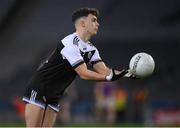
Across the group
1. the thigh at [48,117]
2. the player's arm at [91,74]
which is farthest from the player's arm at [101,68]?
the thigh at [48,117]

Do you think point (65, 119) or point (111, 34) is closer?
point (65, 119)

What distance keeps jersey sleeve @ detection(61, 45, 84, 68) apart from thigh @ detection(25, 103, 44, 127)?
2.33ft

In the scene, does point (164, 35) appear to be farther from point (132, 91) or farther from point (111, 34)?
point (132, 91)

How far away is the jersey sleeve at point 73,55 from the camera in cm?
917

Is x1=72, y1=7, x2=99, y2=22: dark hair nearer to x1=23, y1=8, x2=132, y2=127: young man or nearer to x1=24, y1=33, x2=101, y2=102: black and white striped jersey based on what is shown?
x1=23, y1=8, x2=132, y2=127: young man

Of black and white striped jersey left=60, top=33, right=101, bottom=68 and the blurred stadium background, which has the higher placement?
black and white striped jersey left=60, top=33, right=101, bottom=68

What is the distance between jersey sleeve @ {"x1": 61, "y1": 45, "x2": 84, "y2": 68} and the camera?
9172 millimetres

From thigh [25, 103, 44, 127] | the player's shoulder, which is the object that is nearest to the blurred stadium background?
thigh [25, 103, 44, 127]

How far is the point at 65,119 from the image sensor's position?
2019 cm

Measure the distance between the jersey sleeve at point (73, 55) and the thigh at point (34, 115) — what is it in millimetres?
711

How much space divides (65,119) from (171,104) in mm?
4404

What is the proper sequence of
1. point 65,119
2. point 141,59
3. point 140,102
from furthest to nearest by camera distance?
point 140,102
point 65,119
point 141,59

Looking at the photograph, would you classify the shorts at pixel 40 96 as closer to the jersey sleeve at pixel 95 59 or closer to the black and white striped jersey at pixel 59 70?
the black and white striped jersey at pixel 59 70

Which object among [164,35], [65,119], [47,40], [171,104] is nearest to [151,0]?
[164,35]
